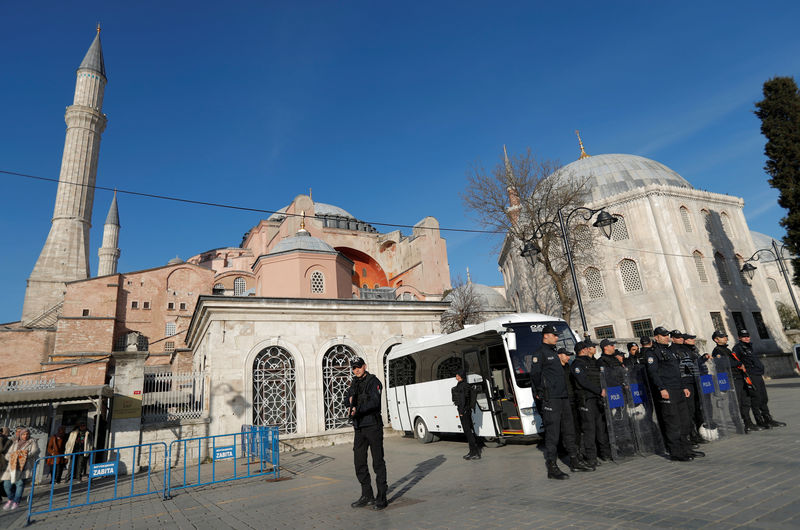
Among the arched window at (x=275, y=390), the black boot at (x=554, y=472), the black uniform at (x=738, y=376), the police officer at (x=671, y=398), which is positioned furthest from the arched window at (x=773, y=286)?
the black boot at (x=554, y=472)

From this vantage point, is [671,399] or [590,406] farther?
[671,399]

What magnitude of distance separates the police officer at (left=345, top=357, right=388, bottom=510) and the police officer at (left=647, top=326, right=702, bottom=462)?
4.52 metres

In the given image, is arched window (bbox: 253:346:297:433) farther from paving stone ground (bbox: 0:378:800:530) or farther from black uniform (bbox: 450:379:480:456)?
black uniform (bbox: 450:379:480:456)

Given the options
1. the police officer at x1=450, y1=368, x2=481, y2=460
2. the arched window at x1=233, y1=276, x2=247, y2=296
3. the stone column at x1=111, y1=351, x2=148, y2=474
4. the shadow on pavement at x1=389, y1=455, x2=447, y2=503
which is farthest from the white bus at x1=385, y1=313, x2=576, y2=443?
the arched window at x1=233, y1=276, x2=247, y2=296

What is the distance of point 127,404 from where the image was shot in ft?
36.4

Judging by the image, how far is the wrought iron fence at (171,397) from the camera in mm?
11977

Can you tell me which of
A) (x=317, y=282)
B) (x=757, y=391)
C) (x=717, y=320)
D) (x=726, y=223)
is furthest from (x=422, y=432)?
(x=726, y=223)

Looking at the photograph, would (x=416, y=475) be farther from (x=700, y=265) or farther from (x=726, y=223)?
(x=726, y=223)

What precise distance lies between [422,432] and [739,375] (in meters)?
7.73

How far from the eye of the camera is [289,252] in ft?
67.0

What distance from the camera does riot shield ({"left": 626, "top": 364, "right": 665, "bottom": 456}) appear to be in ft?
23.6

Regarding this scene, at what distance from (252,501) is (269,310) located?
791cm

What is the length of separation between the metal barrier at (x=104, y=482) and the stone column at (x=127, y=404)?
0.27 metres

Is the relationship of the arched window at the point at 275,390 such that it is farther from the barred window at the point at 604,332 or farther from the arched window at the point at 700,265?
the arched window at the point at 700,265
